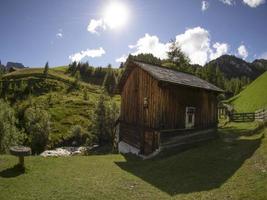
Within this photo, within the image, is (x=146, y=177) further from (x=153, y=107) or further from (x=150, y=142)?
(x=153, y=107)

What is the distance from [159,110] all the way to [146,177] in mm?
7935

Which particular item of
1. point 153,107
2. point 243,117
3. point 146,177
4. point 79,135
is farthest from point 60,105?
point 146,177

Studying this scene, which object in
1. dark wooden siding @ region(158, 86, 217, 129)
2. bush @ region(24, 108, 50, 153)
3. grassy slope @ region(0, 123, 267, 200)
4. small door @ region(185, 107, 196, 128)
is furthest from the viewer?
bush @ region(24, 108, 50, 153)

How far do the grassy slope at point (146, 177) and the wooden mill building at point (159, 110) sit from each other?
11.7ft

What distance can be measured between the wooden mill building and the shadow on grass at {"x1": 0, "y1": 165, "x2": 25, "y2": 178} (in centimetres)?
1171

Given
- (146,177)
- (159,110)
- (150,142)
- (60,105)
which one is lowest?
(146,177)

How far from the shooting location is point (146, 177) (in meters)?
16.5

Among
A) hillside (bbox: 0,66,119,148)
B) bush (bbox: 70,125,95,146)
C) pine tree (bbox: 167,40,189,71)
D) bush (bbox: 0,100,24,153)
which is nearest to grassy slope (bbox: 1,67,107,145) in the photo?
hillside (bbox: 0,66,119,148)

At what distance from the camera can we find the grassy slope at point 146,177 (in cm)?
1286

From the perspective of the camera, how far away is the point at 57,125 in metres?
68.8

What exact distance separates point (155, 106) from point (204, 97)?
758 centimetres

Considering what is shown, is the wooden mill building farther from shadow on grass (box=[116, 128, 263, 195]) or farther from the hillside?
the hillside

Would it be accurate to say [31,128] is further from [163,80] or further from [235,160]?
[235,160]

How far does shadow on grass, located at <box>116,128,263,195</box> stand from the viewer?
1461cm
